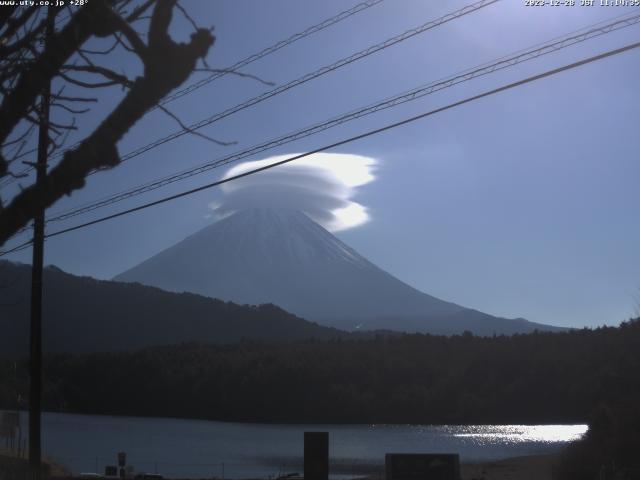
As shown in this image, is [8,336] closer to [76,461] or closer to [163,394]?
[163,394]

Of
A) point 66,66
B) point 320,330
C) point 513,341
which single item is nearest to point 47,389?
point 513,341

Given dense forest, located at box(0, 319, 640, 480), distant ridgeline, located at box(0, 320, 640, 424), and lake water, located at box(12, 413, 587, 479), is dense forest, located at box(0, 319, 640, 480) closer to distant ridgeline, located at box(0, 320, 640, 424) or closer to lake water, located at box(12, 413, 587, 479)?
distant ridgeline, located at box(0, 320, 640, 424)

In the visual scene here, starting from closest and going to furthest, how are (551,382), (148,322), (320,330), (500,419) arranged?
(551,382), (500,419), (148,322), (320,330)

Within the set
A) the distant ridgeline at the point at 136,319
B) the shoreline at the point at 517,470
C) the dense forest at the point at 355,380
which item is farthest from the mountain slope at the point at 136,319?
the shoreline at the point at 517,470

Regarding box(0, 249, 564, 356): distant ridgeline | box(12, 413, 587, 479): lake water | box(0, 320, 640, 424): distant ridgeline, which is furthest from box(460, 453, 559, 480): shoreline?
box(0, 249, 564, 356): distant ridgeline

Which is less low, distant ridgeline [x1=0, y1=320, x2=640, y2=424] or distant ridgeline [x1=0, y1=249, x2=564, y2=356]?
distant ridgeline [x1=0, y1=249, x2=564, y2=356]

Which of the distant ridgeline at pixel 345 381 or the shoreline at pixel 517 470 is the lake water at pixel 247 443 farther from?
the distant ridgeline at pixel 345 381

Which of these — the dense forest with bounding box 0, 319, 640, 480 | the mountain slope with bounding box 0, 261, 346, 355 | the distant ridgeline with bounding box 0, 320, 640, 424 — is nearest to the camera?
the dense forest with bounding box 0, 319, 640, 480
